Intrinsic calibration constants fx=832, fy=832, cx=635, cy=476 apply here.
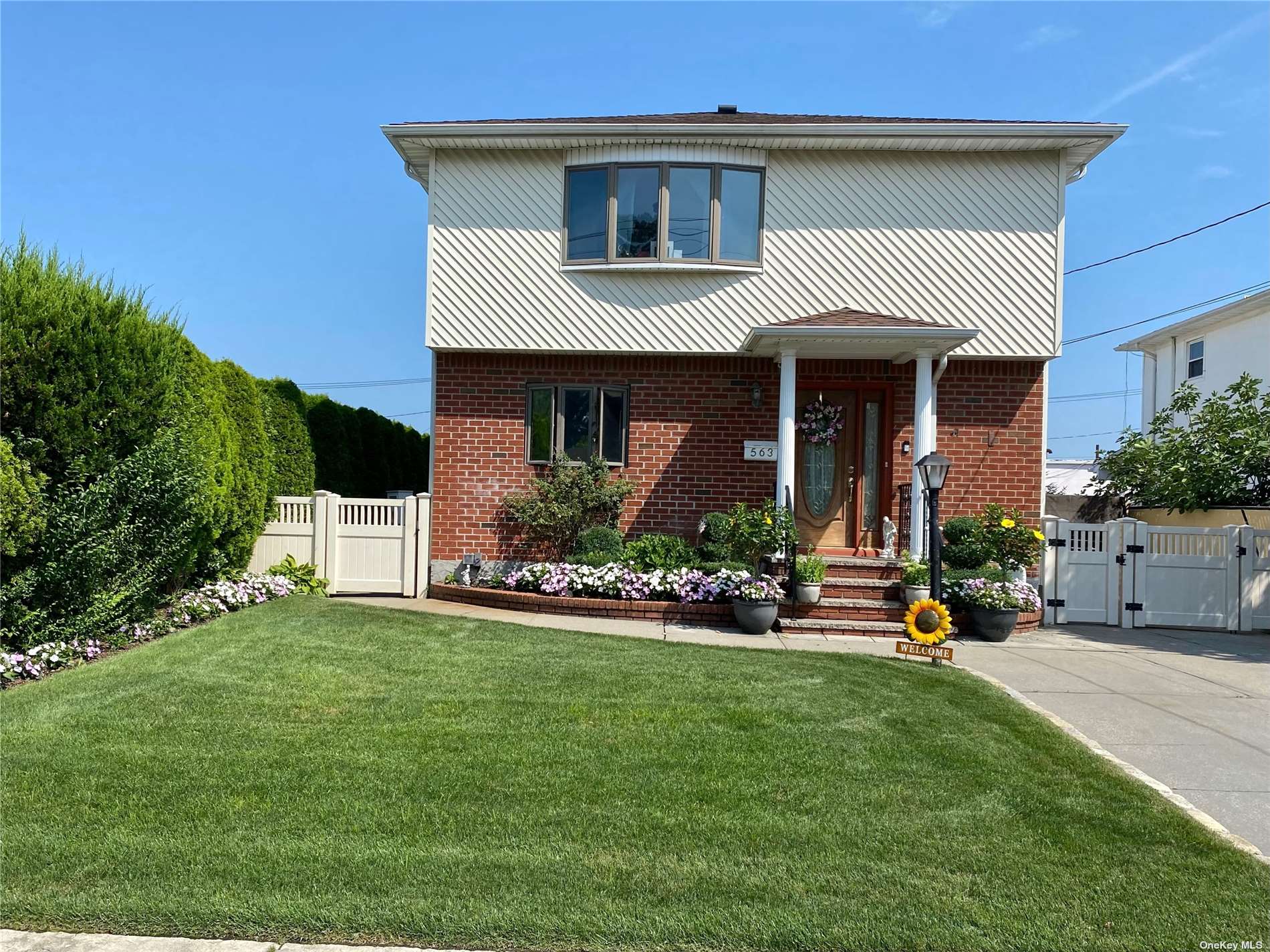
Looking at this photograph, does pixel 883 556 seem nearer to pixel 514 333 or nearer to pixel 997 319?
pixel 997 319

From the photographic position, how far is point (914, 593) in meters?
9.34

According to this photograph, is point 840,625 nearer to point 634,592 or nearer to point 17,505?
point 634,592

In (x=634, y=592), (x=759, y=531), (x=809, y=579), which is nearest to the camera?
(x=809, y=579)

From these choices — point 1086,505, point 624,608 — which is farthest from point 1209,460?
point 624,608

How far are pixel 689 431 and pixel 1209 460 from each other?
21.1 ft

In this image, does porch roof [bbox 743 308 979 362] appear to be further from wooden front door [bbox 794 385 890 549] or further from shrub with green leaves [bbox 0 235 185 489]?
shrub with green leaves [bbox 0 235 185 489]

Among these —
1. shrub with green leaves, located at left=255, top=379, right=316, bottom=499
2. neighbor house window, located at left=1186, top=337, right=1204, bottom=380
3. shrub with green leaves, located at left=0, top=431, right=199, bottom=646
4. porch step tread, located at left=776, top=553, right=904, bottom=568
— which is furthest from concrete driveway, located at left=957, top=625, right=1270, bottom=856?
neighbor house window, located at left=1186, top=337, right=1204, bottom=380

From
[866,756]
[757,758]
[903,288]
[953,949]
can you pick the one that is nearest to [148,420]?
[757,758]

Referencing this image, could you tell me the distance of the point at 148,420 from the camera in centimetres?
701

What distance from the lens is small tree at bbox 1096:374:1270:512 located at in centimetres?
1015

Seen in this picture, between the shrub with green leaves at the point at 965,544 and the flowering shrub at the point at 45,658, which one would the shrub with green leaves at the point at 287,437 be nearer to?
the flowering shrub at the point at 45,658

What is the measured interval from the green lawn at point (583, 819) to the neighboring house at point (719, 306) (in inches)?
203

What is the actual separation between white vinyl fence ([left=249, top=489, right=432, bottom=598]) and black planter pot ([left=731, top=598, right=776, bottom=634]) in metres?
4.45

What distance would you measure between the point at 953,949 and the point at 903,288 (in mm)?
9425
